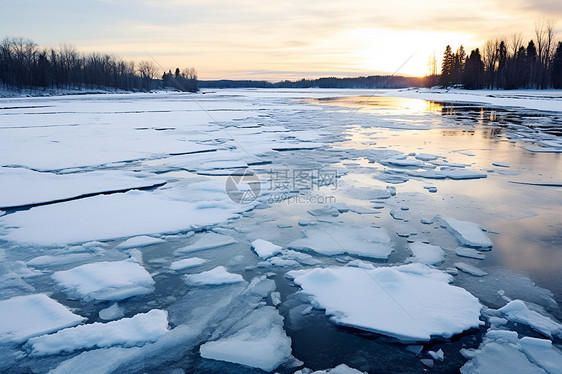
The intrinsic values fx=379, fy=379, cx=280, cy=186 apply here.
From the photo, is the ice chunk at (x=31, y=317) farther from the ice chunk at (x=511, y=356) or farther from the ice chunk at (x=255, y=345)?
the ice chunk at (x=511, y=356)

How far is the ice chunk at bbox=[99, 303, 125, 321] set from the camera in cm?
274

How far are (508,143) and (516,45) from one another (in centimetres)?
7287

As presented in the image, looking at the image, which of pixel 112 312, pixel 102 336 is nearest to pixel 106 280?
pixel 112 312

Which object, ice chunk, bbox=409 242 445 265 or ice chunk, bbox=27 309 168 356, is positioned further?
ice chunk, bbox=409 242 445 265

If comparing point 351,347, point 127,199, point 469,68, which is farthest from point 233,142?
point 469,68

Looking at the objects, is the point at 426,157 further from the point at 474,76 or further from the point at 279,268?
the point at 474,76

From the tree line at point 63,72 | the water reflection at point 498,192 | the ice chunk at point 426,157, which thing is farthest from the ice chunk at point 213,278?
the tree line at point 63,72

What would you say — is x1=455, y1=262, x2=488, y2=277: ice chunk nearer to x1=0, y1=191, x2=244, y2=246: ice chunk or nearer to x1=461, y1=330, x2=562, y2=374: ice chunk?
x1=461, y1=330, x2=562, y2=374: ice chunk

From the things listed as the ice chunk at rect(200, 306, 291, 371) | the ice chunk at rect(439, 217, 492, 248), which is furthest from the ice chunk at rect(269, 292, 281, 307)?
the ice chunk at rect(439, 217, 492, 248)

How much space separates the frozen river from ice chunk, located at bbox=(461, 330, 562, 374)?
0.4 inches

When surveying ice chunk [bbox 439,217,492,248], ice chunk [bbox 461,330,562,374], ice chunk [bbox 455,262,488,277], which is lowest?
ice chunk [bbox 461,330,562,374]

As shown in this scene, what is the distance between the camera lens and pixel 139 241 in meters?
4.11

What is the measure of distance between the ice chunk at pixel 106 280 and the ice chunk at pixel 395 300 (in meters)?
1.32

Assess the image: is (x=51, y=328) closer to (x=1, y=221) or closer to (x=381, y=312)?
(x=381, y=312)
